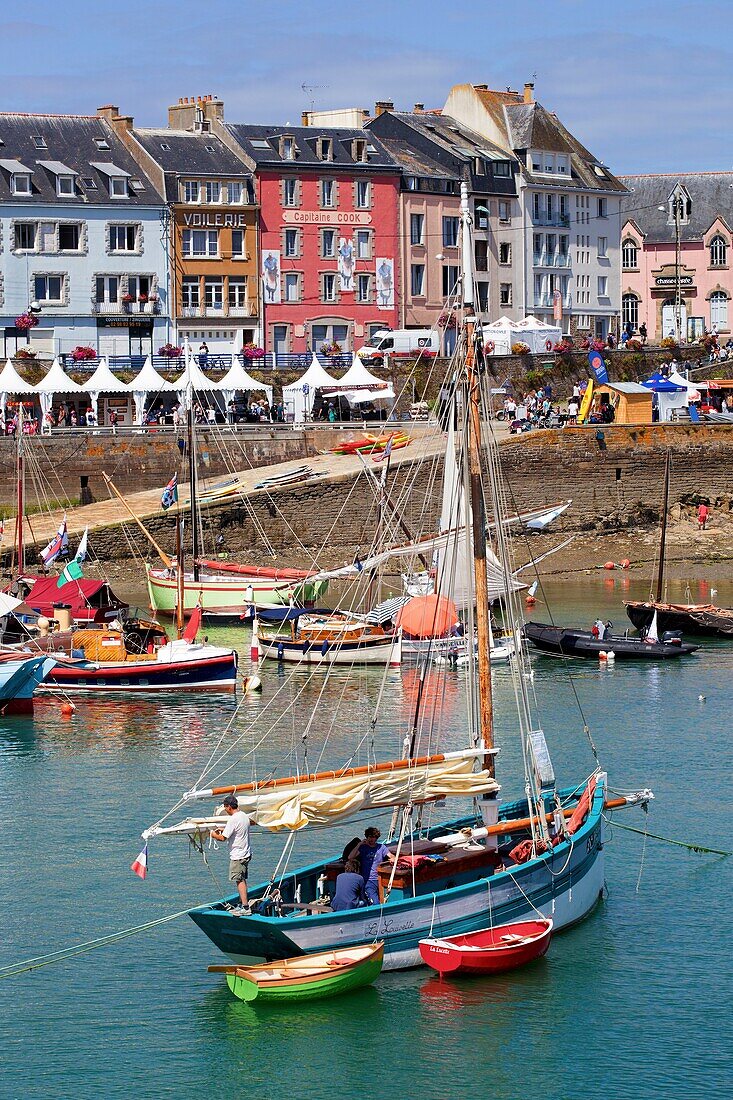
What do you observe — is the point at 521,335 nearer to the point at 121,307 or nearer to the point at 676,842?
the point at 121,307

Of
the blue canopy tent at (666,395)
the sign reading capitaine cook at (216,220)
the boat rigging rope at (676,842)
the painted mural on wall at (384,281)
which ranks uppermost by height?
the sign reading capitaine cook at (216,220)

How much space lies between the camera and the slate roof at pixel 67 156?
78.1m

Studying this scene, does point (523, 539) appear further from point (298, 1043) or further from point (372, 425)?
point (298, 1043)

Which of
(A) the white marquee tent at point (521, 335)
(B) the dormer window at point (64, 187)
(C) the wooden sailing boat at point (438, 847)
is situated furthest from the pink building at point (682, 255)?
(C) the wooden sailing boat at point (438, 847)

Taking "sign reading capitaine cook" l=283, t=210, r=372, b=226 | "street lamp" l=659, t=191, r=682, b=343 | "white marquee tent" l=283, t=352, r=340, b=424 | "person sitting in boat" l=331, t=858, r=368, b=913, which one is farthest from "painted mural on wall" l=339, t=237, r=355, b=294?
"person sitting in boat" l=331, t=858, r=368, b=913

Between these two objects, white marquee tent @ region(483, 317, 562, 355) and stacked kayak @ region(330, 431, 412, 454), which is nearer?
stacked kayak @ region(330, 431, 412, 454)

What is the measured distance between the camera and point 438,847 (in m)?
25.1

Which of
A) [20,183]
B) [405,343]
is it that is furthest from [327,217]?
[20,183]

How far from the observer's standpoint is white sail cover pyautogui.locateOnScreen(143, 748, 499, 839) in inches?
954

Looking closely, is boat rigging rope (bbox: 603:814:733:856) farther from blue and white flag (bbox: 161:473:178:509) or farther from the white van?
the white van

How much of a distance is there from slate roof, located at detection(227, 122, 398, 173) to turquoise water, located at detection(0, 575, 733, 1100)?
51923 mm

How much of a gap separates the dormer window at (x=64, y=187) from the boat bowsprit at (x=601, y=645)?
38647mm

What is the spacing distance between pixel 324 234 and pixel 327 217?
32.9 inches

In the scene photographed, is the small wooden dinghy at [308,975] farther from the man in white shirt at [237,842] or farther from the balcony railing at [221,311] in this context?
the balcony railing at [221,311]
